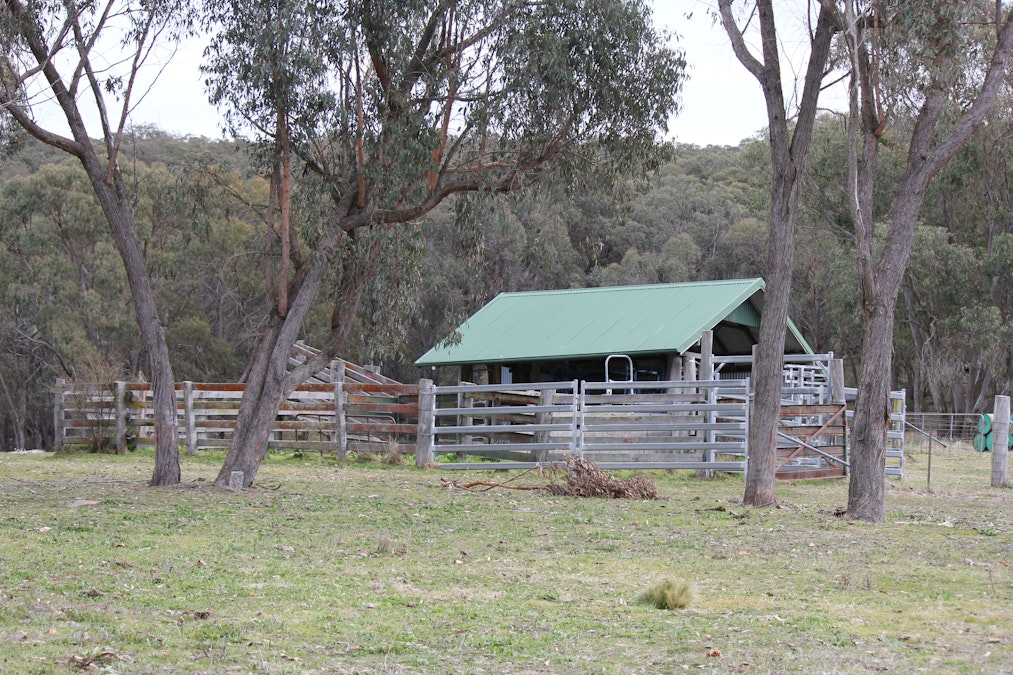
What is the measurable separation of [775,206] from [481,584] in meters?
7.45

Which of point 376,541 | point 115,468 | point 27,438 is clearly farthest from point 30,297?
point 376,541

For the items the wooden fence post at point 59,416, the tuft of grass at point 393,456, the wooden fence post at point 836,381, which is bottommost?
the tuft of grass at point 393,456

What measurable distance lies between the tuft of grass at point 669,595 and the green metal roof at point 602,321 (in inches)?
671

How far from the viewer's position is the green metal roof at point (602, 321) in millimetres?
25000

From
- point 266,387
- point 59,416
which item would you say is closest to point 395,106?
point 266,387

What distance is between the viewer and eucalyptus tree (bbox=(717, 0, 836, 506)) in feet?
42.8

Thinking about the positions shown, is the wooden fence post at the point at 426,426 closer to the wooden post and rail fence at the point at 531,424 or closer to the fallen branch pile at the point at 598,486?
the wooden post and rail fence at the point at 531,424

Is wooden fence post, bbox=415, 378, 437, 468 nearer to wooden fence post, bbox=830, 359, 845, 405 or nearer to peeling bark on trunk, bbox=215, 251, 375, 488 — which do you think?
peeling bark on trunk, bbox=215, 251, 375, 488

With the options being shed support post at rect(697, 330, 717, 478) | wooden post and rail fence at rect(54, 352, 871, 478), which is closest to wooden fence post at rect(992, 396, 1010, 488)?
wooden post and rail fence at rect(54, 352, 871, 478)

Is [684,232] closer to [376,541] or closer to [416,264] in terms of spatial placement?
[416,264]

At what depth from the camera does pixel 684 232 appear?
53031mm

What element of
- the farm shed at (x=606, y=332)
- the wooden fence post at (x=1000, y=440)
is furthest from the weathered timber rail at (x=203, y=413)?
the wooden fence post at (x=1000, y=440)

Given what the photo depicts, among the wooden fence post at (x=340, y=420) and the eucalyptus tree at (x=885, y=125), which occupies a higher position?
the eucalyptus tree at (x=885, y=125)

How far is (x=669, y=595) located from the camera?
22.0 ft
